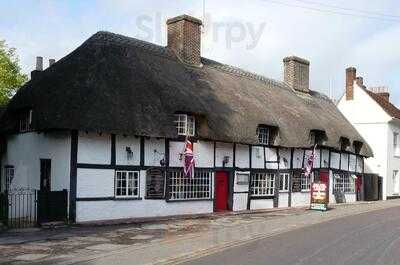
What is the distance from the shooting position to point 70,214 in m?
18.7

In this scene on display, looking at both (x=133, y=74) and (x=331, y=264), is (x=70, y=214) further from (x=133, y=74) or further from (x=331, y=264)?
(x=331, y=264)

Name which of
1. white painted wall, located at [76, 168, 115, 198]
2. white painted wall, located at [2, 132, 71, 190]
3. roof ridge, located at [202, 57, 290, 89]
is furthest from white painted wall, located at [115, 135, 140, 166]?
roof ridge, located at [202, 57, 290, 89]

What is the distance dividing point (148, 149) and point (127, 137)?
1.18m

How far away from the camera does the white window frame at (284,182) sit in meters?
28.4

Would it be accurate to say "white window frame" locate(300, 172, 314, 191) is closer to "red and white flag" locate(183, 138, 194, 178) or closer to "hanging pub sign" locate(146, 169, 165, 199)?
"red and white flag" locate(183, 138, 194, 178)

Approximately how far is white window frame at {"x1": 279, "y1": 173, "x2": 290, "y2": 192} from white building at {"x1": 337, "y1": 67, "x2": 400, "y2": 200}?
14.3 metres

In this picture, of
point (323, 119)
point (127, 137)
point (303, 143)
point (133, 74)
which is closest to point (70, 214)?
point (127, 137)

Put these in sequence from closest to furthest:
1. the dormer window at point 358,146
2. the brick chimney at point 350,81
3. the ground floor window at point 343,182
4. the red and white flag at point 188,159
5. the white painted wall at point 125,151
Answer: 1. the white painted wall at point 125,151
2. the red and white flag at point 188,159
3. the ground floor window at point 343,182
4. the dormer window at point 358,146
5. the brick chimney at point 350,81

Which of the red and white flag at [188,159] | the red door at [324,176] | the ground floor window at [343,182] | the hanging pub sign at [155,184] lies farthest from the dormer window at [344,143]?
the hanging pub sign at [155,184]

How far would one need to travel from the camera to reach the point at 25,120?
74.0 feet

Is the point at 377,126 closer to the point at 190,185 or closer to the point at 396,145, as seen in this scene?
the point at 396,145

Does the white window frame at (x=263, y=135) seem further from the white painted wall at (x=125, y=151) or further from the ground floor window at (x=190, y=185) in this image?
the white painted wall at (x=125, y=151)

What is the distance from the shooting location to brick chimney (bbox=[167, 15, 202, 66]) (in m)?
26.8

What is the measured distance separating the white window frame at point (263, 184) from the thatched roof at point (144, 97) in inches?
74.4
